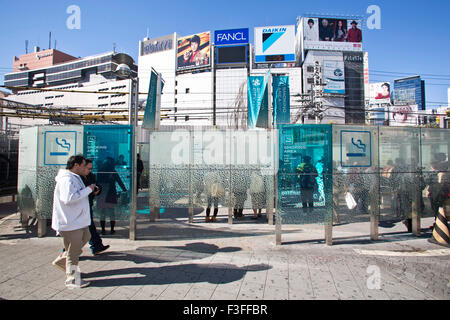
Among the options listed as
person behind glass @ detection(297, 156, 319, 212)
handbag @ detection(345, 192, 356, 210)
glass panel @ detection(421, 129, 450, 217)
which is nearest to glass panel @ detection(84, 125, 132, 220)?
person behind glass @ detection(297, 156, 319, 212)

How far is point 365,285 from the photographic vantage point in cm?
381

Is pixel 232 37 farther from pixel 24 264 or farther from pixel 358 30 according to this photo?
pixel 24 264

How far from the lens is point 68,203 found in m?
3.61

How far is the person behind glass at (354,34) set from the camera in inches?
2584

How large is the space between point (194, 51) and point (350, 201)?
257 ft

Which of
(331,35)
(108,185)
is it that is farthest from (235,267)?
(331,35)

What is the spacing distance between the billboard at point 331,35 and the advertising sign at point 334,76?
397cm

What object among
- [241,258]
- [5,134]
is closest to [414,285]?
[241,258]

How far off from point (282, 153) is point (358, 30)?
75277 mm

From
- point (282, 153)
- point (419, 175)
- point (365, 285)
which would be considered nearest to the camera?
point (365, 285)

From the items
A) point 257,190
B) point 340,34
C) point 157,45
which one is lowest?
point 257,190

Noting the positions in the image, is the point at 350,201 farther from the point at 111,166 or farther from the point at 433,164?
the point at 111,166

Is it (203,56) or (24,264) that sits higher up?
(203,56)

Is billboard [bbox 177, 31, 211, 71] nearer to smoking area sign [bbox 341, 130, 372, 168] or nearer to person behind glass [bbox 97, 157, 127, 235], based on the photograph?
person behind glass [bbox 97, 157, 127, 235]
